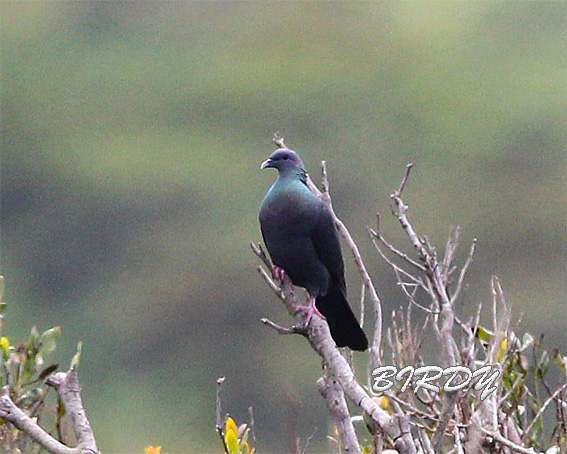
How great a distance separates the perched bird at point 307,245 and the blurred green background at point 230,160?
7.63m

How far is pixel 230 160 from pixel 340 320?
48.6ft

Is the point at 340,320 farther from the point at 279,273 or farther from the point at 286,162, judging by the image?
the point at 286,162

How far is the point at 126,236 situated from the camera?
16984 mm

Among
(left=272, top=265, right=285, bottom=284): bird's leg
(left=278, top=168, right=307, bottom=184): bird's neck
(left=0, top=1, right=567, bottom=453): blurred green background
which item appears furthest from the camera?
(left=0, top=1, right=567, bottom=453): blurred green background

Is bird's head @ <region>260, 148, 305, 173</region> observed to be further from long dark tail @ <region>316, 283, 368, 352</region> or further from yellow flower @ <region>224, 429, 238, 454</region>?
yellow flower @ <region>224, 429, 238, 454</region>

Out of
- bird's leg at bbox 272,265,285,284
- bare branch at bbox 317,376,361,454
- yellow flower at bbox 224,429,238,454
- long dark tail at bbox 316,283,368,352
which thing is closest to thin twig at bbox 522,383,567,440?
bare branch at bbox 317,376,361,454

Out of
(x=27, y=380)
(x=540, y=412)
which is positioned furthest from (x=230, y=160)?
(x=27, y=380)

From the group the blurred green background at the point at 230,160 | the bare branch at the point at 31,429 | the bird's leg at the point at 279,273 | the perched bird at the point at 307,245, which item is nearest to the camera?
the bare branch at the point at 31,429

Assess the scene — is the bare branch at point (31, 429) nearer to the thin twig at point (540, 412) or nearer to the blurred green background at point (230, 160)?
the thin twig at point (540, 412)

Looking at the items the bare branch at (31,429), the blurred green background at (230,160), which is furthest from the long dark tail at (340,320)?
the blurred green background at (230,160)

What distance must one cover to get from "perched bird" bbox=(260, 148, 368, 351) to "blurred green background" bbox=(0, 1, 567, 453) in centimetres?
763

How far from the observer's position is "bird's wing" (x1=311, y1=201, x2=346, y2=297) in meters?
4.18

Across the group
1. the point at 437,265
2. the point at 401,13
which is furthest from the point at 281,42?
the point at 437,265

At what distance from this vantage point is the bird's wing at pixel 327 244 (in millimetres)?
4180
